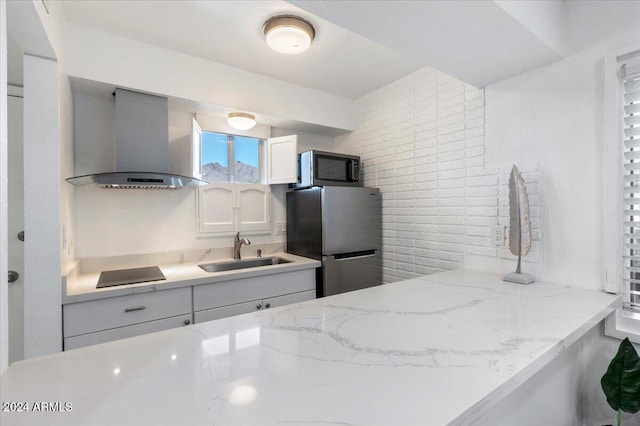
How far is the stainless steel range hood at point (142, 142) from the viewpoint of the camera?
78.6 inches

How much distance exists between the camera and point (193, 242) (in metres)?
2.57

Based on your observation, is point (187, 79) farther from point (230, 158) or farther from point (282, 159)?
point (282, 159)

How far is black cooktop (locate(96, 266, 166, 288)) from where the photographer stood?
6.05 ft

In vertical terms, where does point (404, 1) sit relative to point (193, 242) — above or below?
above

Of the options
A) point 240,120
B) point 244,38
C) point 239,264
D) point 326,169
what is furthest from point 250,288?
point 244,38

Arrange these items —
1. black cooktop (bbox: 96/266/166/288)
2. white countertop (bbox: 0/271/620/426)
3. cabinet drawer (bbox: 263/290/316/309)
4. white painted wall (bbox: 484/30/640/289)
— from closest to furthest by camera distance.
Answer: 1. white countertop (bbox: 0/271/620/426)
2. white painted wall (bbox: 484/30/640/289)
3. black cooktop (bbox: 96/266/166/288)
4. cabinet drawer (bbox: 263/290/316/309)

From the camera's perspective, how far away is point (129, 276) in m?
2.05

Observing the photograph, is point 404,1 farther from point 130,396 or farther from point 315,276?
point 315,276

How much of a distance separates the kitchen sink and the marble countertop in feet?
0.20

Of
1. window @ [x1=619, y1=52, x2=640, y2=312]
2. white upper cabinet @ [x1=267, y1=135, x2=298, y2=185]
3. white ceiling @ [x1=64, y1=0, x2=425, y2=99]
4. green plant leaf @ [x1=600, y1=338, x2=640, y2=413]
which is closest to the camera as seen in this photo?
green plant leaf @ [x1=600, y1=338, x2=640, y2=413]

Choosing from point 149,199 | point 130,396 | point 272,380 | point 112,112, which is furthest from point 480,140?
point 112,112

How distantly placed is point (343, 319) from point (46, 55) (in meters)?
1.98

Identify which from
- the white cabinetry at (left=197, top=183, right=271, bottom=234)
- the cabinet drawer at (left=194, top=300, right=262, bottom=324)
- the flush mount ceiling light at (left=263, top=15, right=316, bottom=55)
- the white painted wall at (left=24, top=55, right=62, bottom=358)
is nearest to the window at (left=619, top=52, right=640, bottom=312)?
the flush mount ceiling light at (left=263, top=15, right=316, bottom=55)

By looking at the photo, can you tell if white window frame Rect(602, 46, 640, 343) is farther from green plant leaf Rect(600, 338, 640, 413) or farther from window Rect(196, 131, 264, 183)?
window Rect(196, 131, 264, 183)
